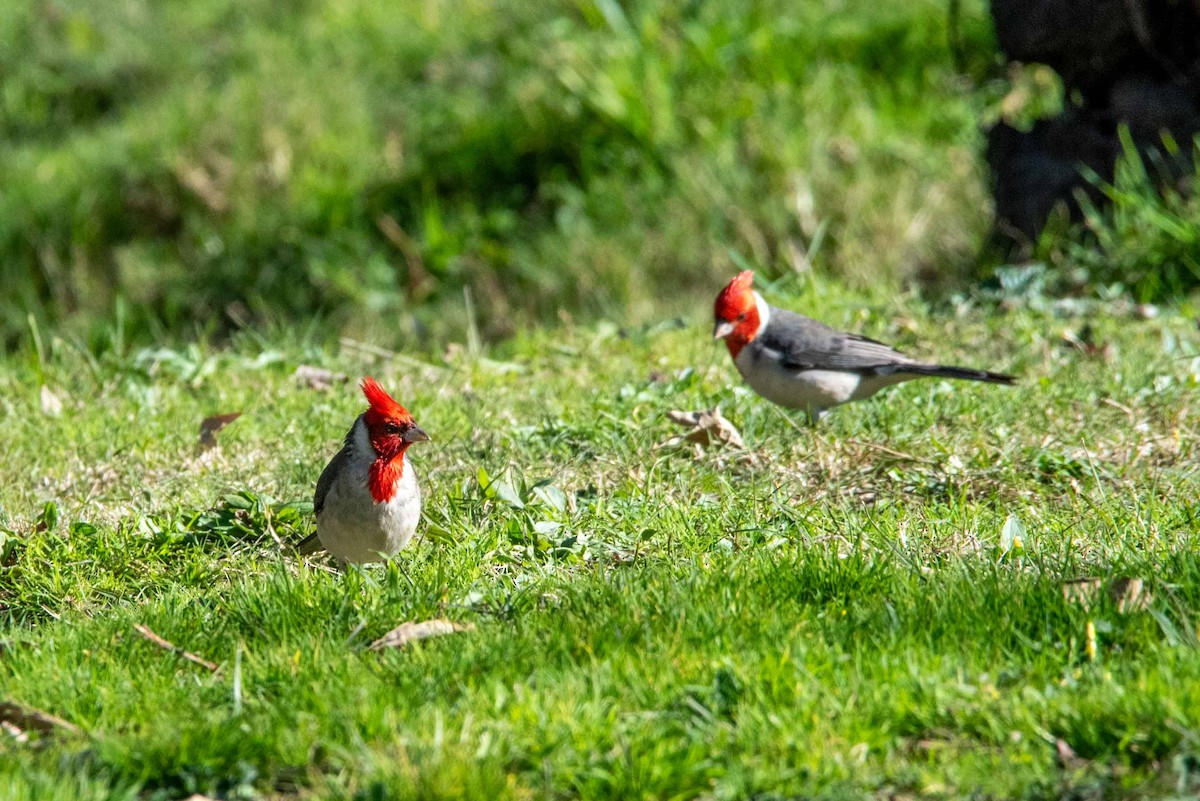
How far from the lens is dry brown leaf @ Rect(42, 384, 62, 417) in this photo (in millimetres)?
5892

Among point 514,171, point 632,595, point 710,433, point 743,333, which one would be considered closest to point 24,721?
point 632,595

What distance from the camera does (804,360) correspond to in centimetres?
520

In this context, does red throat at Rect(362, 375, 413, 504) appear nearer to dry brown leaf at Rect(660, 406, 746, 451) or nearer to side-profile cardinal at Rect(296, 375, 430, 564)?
side-profile cardinal at Rect(296, 375, 430, 564)

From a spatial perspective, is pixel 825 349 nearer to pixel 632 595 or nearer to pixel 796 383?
pixel 796 383

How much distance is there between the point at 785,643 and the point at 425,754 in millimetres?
925

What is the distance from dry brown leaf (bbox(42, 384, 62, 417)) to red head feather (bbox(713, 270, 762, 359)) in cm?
273

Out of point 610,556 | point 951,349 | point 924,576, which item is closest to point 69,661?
point 610,556

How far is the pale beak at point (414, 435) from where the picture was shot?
412cm

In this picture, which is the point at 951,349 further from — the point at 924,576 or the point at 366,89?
the point at 366,89

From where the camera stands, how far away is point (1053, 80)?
30.4 feet

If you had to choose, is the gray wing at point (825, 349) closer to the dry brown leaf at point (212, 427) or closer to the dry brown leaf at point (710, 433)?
the dry brown leaf at point (710, 433)

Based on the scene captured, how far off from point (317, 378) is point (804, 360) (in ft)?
7.38

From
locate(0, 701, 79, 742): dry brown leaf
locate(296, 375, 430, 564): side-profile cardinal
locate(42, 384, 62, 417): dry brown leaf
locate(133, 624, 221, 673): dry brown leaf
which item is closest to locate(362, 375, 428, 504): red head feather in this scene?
locate(296, 375, 430, 564): side-profile cardinal

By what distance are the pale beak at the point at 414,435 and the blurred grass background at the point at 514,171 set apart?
14.0ft
